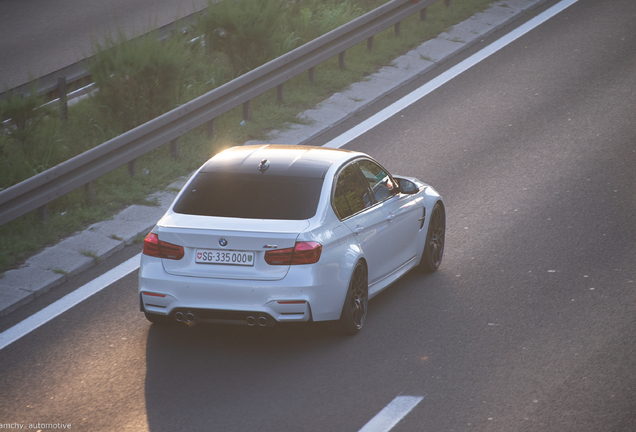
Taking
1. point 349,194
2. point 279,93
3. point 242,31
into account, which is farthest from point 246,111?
point 349,194

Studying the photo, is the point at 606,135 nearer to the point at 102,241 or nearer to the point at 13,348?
the point at 102,241

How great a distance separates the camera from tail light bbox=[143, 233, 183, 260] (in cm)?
704

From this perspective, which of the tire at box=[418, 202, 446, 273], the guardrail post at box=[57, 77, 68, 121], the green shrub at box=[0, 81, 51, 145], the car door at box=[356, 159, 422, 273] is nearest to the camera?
the car door at box=[356, 159, 422, 273]

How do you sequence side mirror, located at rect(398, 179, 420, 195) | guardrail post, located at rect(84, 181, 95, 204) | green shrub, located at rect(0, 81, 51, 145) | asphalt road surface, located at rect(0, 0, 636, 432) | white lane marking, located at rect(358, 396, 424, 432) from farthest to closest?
green shrub, located at rect(0, 81, 51, 145) < guardrail post, located at rect(84, 181, 95, 204) < side mirror, located at rect(398, 179, 420, 195) < asphalt road surface, located at rect(0, 0, 636, 432) < white lane marking, located at rect(358, 396, 424, 432)

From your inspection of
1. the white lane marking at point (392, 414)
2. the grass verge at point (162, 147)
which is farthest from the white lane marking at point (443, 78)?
the white lane marking at point (392, 414)

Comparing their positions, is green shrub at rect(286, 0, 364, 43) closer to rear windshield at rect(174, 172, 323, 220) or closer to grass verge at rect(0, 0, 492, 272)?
grass verge at rect(0, 0, 492, 272)

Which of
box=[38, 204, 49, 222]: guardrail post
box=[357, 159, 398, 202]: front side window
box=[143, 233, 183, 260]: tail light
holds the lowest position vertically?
box=[38, 204, 49, 222]: guardrail post

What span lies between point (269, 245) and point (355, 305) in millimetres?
1081

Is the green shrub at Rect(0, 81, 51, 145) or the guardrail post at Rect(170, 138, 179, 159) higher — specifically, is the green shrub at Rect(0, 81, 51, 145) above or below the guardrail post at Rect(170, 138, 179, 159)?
above

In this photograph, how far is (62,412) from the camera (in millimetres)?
6203

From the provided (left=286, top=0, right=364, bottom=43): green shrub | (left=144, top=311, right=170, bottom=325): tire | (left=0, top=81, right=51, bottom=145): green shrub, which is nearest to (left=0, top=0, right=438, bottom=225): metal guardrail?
(left=286, top=0, right=364, bottom=43): green shrub

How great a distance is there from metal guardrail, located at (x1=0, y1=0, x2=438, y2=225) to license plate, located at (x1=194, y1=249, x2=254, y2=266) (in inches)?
125

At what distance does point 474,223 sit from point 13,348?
5.34 meters

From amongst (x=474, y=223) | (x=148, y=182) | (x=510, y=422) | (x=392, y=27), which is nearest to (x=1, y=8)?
(x=392, y=27)
